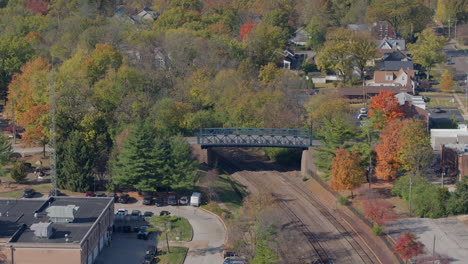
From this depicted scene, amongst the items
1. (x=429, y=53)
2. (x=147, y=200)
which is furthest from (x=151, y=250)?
(x=429, y=53)

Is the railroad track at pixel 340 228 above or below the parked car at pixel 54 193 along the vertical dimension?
below

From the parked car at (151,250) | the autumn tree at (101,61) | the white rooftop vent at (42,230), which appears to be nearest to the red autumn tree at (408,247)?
the parked car at (151,250)

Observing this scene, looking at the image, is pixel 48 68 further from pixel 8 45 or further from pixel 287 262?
pixel 287 262

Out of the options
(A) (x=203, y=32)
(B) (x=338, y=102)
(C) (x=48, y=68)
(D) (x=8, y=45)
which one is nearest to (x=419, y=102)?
(B) (x=338, y=102)

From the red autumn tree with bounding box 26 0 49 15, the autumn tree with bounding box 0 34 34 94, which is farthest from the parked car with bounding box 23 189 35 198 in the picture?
the red autumn tree with bounding box 26 0 49 15

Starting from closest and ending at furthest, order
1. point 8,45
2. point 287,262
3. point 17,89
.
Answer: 1. point 287,262
2. point 17,89
3. point 8,45

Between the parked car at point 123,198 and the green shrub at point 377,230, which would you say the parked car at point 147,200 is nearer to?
the parked car at point 123,198

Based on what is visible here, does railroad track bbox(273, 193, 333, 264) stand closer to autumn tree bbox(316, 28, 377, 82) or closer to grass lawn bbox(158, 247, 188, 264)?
grass lawn bbox(158, 247, 188, 264)
